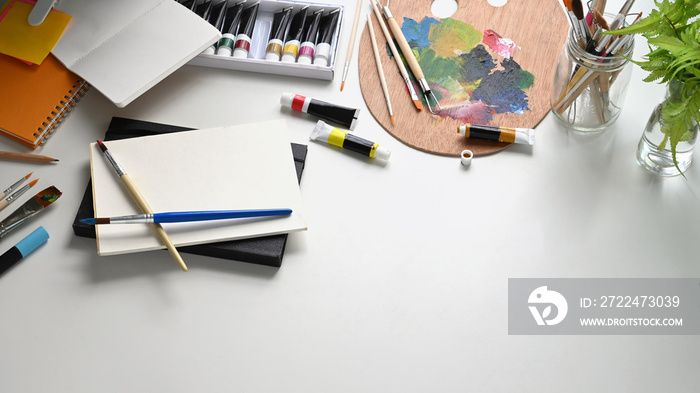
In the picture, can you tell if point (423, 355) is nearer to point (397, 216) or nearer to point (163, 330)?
point (397, 216)

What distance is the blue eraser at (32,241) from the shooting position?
3.29 feet

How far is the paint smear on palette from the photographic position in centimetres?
115

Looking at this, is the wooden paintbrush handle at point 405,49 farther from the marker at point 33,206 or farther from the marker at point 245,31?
the marker at point 33,206

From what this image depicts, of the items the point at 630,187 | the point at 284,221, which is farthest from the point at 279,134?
the point at 630,187

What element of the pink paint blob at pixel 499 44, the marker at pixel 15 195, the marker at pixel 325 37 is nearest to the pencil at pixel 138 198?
the marker at pixel 15 195

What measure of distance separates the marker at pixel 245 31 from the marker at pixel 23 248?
0.44 m

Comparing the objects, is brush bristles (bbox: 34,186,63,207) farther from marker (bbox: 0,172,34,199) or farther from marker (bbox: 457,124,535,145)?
marker (bbox: 457,124,535,145)

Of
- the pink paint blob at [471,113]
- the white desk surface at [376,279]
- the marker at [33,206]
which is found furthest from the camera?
the pink paint blob at [471,113]

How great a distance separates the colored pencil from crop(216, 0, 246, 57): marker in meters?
0.34

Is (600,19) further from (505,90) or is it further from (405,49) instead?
(405,49)

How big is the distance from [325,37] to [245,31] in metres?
0.14

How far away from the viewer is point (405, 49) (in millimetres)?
1209

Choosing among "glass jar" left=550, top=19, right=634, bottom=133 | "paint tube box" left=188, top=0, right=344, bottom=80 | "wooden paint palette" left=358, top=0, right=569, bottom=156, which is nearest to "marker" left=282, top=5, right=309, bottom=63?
"paint tube box" left=188, top=0, right=344, bottom=80

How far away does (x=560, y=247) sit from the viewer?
1.01 m
